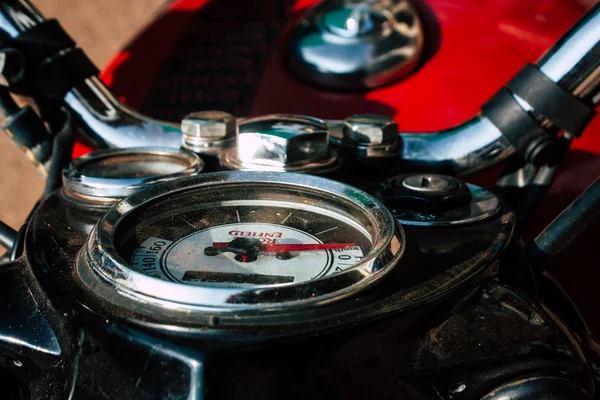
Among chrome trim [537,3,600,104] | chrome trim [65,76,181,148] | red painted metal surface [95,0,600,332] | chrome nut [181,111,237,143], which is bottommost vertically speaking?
red painted metal surface [95,0,600,332]

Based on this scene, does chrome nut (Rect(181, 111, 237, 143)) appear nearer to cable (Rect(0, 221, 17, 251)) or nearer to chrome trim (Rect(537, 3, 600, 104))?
cable (Rect(0, 221, 17, 251))

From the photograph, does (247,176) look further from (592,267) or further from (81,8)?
(81,8)

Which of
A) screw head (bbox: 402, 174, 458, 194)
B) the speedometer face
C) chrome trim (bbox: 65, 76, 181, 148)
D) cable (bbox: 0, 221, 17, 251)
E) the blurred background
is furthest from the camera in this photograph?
the blurred background

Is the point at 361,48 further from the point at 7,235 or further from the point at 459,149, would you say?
the point at 7,235

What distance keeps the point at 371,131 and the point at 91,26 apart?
170 inches

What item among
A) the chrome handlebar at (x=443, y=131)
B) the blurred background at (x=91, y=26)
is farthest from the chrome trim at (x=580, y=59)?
the blurred background at (x=91, y=26)

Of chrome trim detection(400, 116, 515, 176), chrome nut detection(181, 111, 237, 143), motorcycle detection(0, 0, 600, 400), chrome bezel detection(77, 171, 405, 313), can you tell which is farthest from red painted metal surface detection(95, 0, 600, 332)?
chrome bezel detection(77, 171, 405, 313)

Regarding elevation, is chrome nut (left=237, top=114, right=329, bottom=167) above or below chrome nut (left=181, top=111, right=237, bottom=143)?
above

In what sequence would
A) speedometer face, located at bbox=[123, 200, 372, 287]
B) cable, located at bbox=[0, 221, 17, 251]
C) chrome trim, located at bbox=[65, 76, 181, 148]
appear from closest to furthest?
speedometer face, located at bbox=[123, 200, 372, 287], cable, located at bbox=[0, 221, 17, 251], chrome trim, located at bbox=[65, 76, 181, 148]

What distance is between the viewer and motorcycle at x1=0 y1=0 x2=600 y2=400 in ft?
1.96

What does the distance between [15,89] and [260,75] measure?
1.53ft

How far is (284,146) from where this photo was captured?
87cm

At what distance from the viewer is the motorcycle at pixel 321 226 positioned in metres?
0.60

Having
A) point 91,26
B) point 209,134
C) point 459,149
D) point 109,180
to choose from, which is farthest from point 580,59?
point 91,26
